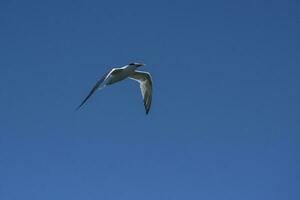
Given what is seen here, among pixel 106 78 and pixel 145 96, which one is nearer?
pixel 106 78

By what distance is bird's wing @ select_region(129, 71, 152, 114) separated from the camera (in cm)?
2398

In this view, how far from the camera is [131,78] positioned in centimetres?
2422

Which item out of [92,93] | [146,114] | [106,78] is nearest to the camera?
[92,93]

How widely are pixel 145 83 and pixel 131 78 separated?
685mm

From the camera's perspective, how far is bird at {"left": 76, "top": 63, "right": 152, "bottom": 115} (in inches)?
802

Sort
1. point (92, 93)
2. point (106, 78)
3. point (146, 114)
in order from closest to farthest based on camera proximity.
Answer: point (92, 93)
point (106, 78)
point (146, 114)

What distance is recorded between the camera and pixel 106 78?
20625mm

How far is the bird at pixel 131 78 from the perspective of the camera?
20359 millimetres

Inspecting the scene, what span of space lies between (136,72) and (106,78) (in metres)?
3.47

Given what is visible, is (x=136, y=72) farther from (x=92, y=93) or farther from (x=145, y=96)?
(x=92, y=93)

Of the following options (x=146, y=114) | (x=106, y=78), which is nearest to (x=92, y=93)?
(x=106, y=78)

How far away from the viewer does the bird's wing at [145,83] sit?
24.0 meters

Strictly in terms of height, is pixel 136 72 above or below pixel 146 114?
above

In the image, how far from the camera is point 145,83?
79.7ft
